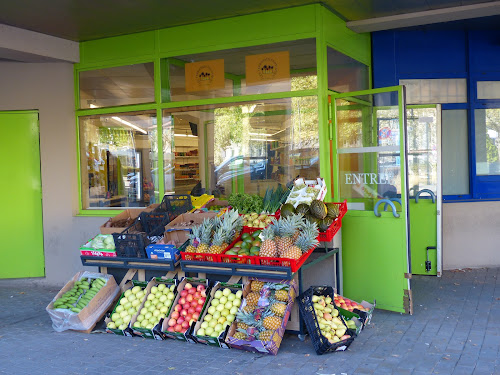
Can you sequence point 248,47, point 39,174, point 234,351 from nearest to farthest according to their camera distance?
point 234,351, point 248,47, point 39,174

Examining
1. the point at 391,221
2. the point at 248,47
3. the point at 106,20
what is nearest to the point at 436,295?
the point at 391,221

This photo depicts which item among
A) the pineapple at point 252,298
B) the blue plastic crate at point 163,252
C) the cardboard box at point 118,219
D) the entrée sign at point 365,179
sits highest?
the entrée sign at point 365,179

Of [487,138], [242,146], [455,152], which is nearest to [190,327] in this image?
[242,146]

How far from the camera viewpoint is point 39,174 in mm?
8688

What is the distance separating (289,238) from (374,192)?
1752mm

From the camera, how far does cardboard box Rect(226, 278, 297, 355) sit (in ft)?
16.3

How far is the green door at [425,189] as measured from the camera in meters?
7.97

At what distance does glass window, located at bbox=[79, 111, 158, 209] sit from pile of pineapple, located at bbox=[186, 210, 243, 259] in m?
Result: 2.70

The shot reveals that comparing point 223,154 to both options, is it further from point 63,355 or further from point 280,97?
point 63,355

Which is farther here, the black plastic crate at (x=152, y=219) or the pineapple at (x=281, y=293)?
the black plastic crate at (x=152, y=219)

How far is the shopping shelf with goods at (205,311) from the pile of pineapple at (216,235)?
38cm

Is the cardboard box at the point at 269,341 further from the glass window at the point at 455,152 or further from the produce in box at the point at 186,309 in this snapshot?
the glass window at the point at 455,152

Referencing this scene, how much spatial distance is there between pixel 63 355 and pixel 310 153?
382 centimetres

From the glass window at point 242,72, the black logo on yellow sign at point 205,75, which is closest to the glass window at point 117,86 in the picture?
the glass window at point 242,72
